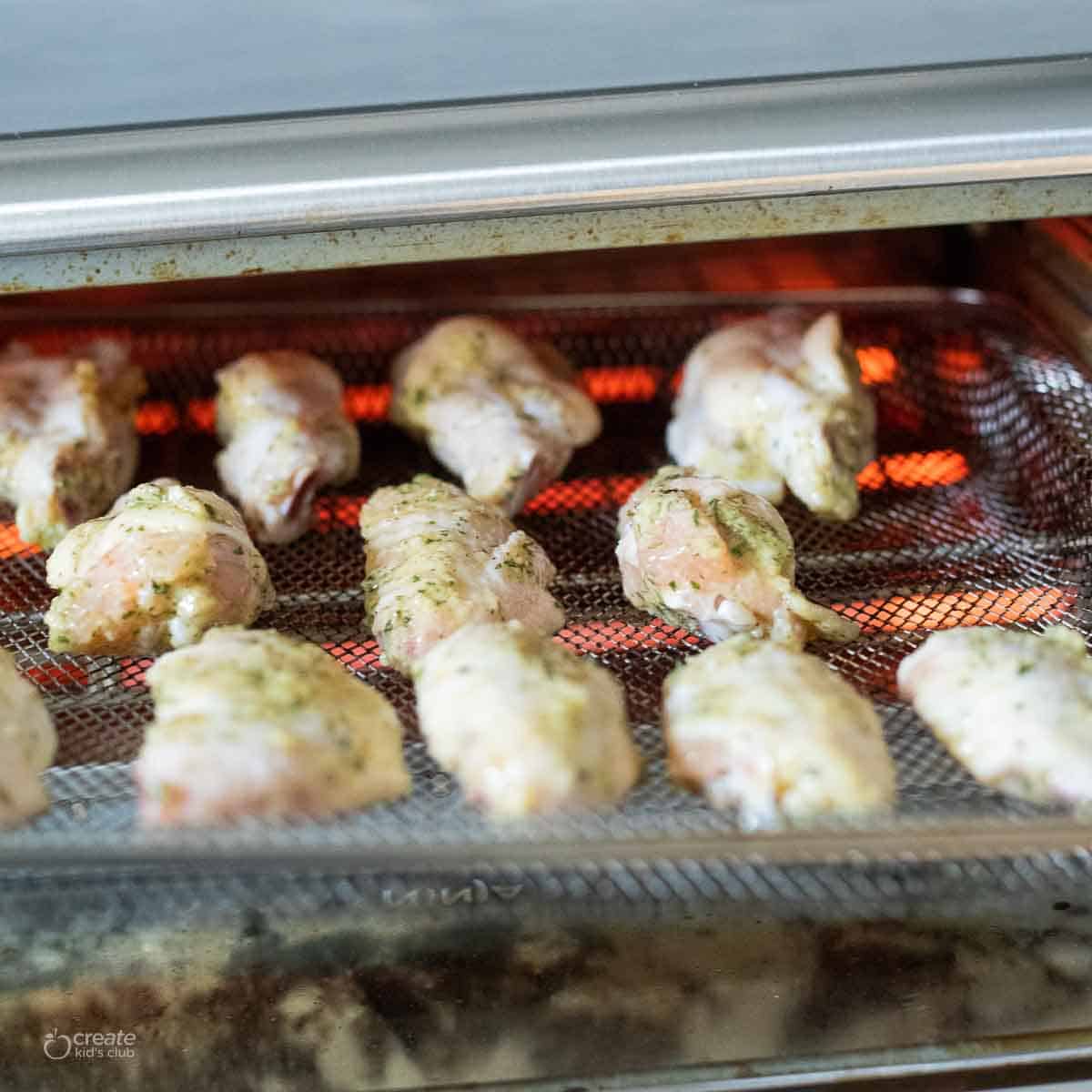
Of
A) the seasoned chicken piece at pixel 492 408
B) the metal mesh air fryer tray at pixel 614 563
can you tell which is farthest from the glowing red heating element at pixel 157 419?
the seasoned chicken piece at pixel 492 408

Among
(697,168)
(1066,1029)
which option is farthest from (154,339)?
(1066,1029)

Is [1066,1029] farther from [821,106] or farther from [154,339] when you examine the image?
[154,339]

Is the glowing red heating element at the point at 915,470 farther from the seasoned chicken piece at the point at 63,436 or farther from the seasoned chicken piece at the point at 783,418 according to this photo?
the seasoned chicken piece at the point at 63,436

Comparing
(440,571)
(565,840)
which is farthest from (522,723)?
(440,571)

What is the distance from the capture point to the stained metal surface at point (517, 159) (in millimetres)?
1482

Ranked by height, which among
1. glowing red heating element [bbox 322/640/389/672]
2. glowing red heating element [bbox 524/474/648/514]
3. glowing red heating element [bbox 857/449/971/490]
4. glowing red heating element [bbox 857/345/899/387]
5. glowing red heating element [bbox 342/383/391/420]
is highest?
glowing red heating element [bbox 857/345/899/387]

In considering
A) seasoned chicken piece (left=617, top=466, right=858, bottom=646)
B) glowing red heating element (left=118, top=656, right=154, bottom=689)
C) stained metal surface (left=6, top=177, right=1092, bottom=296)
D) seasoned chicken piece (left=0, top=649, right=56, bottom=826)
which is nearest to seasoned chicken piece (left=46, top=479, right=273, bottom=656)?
glowing red heating element (left=118, top=656, right=154, bottom=689)

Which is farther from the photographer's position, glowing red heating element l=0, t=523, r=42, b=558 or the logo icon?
glowing red heating element l=0, t=523, r=42, b=558

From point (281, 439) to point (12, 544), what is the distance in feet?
1.60

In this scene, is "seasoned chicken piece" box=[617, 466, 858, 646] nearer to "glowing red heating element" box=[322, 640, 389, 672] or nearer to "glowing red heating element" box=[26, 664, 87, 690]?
"glowing red heating element" box=[322, 640, 389, 672]

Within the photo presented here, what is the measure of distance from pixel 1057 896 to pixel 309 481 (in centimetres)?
130

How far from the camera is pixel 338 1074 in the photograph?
1359mm

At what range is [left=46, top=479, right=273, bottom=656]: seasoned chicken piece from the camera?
5.60ft

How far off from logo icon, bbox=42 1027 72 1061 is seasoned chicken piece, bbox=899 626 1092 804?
43.4 inches
